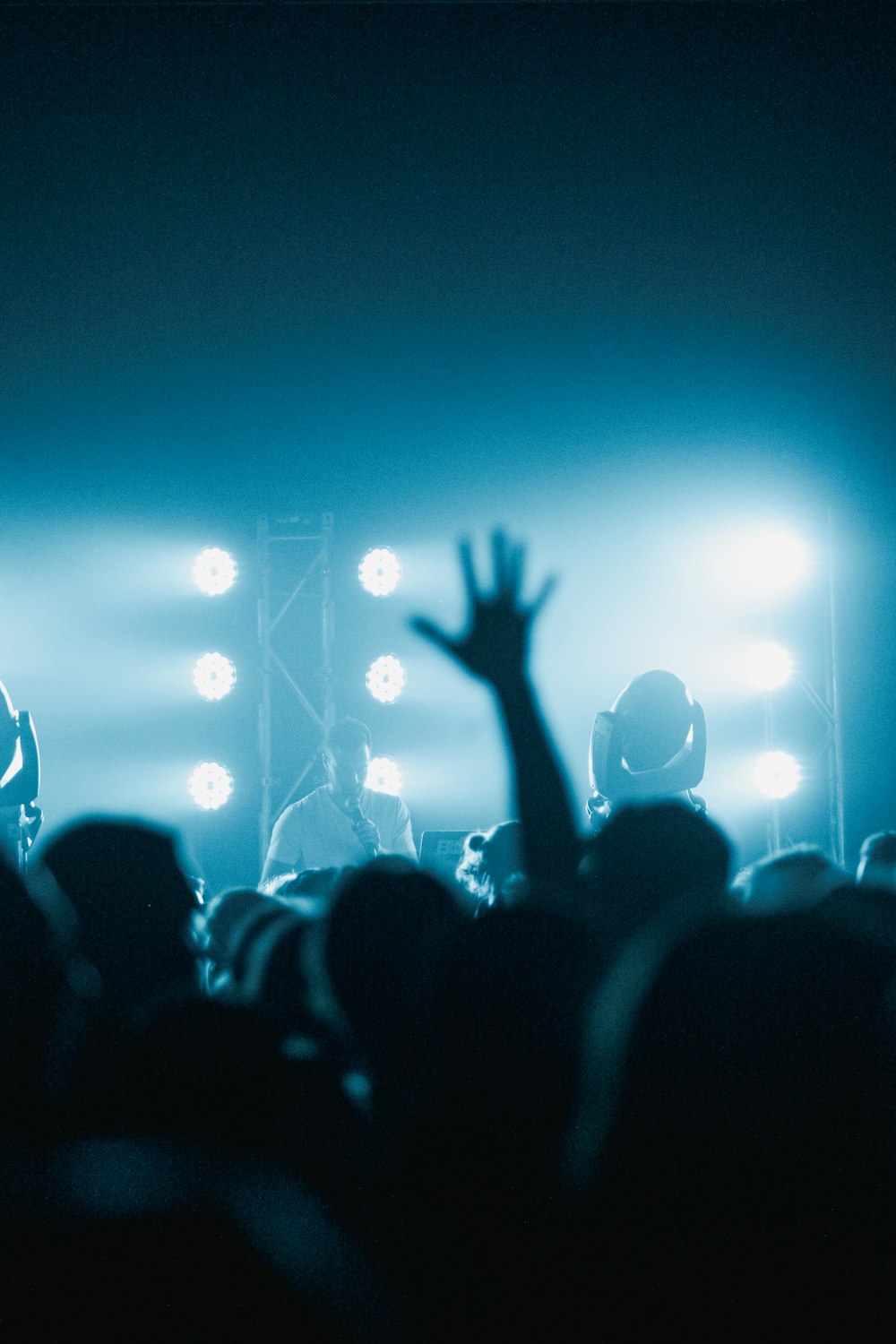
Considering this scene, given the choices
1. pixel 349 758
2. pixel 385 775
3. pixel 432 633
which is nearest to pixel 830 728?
pixel 385 775

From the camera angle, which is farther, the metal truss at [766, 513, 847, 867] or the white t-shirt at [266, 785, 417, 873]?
the metal truss at [766, 513, 847, 867]

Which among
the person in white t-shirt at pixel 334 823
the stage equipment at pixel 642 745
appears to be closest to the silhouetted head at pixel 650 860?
the stage equipment at pixel 642 745

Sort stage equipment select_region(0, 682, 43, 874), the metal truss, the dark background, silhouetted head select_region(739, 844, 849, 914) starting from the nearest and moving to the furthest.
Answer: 1. silhouetted head select_region(739, 844, 849, 914)
2. stage equipment select_region(0, 682, 43, 874)
3. the dark background
4. the metal truss

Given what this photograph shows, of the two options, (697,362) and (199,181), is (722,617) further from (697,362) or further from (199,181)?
(199,181)

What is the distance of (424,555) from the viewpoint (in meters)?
6.57

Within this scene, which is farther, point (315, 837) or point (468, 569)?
point (315, 837)

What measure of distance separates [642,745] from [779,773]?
3.29 meters

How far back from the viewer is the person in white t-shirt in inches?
190

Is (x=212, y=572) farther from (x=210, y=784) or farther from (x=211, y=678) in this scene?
(x=210, y=784)

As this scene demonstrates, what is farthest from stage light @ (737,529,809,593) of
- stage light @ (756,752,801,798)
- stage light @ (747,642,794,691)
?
stage light @ (756,752,801,798)

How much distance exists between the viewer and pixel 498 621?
171 cm

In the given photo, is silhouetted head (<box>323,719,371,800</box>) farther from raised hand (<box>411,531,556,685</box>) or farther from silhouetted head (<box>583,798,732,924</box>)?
silhouetted head (<box>583,798,732,924</box>)

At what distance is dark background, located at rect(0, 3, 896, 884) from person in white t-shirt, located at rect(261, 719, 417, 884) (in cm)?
111

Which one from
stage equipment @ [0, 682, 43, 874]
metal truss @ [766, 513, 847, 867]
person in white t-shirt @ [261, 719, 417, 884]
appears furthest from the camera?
metal truss @ [766, 513, 847, 867]
